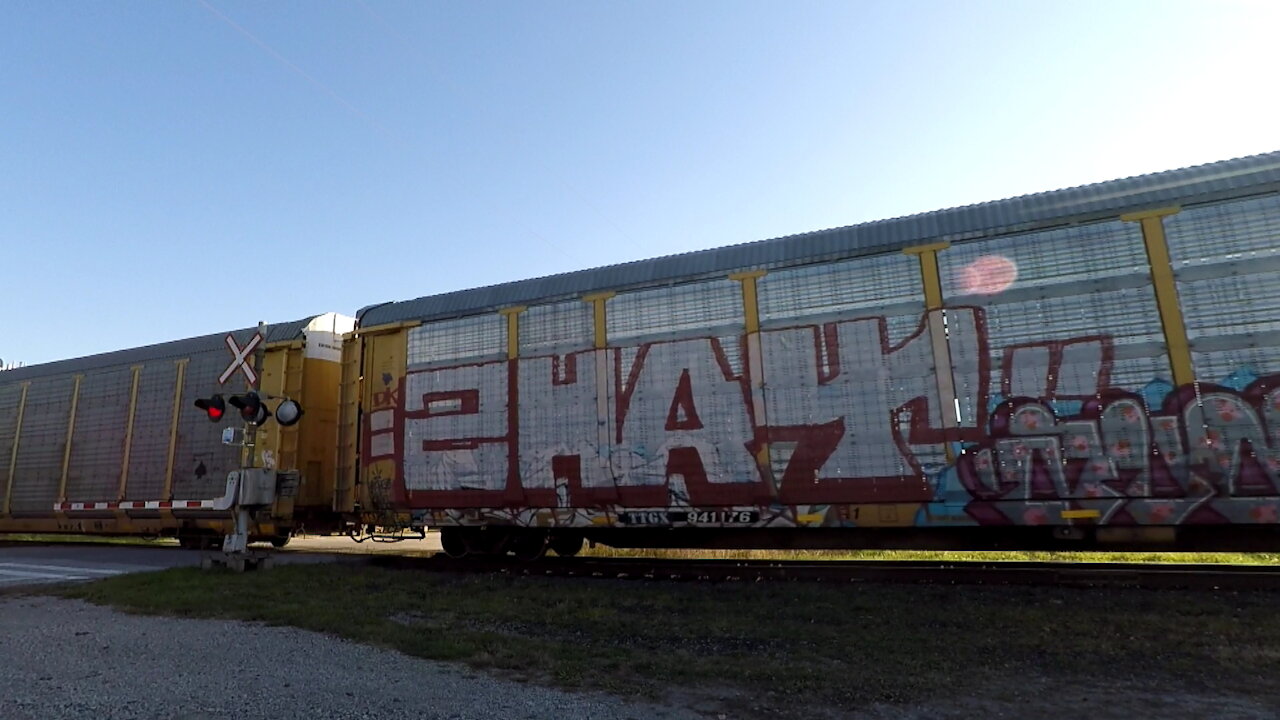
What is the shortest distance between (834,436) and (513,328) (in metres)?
4.63

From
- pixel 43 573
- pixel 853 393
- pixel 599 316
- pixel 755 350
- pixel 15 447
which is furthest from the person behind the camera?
pixel 15 447

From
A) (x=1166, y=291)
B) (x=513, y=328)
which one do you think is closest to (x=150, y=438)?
(x=513, y=328)

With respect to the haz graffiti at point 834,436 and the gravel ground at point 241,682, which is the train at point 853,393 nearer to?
the haz graffiti at point 834,436

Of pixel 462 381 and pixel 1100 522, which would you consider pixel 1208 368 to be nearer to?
pixel 1100 522

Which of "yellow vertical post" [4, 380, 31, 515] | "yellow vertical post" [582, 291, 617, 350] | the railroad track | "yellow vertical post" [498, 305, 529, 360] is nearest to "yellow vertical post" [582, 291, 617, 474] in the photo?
"yellow vertical post" [582, 291, 617, 350]

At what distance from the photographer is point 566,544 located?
10477mm

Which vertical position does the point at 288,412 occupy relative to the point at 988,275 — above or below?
below

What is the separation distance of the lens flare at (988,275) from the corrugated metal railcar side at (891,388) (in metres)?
0.02

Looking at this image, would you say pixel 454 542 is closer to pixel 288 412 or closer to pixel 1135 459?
pixel 288 412

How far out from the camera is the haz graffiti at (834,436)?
6703 millimetres

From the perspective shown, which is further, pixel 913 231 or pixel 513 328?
pixel 513 328

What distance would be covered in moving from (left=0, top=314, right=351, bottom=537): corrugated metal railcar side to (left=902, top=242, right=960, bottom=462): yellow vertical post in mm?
9205

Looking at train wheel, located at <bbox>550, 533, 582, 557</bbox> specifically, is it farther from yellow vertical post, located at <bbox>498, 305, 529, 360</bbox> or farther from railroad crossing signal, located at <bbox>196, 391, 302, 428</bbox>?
railroad crossing signal, located at <bbox>196, 391, 302, 428</bbox>

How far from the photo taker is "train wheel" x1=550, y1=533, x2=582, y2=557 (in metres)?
10.2
